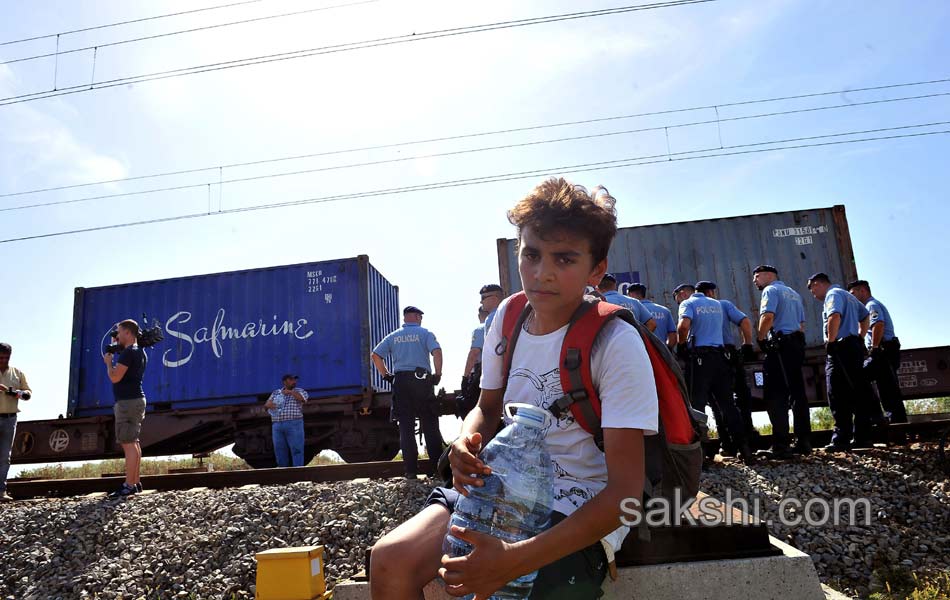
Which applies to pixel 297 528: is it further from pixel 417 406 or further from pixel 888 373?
pixel 888 373

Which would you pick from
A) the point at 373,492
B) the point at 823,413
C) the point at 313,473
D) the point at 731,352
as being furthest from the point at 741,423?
the point at 823,413

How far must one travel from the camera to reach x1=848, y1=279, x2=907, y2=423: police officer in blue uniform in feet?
25.7

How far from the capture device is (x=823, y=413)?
711 inches

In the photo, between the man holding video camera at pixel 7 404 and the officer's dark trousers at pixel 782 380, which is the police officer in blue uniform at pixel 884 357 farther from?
the man holding video camera at pixel 7 404

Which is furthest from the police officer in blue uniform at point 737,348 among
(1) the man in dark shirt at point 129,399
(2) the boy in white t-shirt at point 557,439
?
(1) the man in dark shirt at point 129,399

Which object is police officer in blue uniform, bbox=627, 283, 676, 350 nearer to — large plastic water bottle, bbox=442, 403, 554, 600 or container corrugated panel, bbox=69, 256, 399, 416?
container corrugated panel, bbox=69, 256, 399, 416

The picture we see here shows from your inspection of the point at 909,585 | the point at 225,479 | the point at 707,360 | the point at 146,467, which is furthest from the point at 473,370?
the point at 146,467

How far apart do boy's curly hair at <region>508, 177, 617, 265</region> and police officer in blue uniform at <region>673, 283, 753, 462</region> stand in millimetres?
5540

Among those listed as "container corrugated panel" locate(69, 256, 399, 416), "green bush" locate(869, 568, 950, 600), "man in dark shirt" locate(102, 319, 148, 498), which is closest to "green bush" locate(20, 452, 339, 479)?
"container corrugated panel" locate(69, 256, 399, 416)

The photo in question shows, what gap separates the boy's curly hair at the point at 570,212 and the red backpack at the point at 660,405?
0.19 metres

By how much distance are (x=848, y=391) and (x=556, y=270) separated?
672 centimetres

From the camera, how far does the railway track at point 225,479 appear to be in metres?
7.35

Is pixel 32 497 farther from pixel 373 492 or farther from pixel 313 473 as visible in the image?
pixel 373 492

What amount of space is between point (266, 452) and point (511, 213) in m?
9.85
